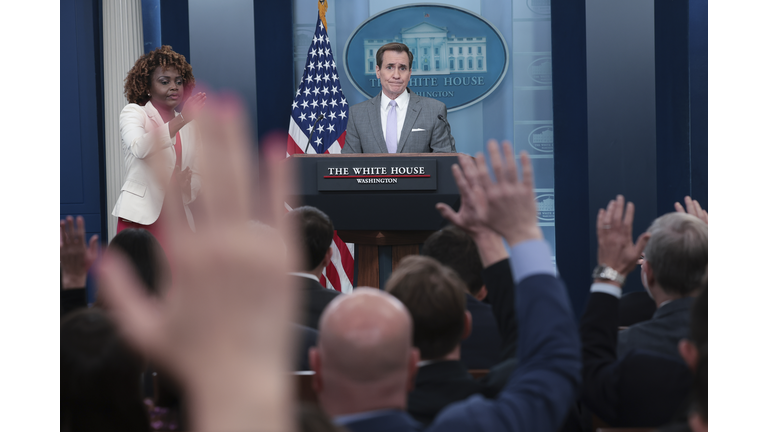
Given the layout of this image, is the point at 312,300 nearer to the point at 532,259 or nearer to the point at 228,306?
the point at 532,259

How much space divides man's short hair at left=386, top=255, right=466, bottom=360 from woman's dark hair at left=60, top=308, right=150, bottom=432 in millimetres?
541

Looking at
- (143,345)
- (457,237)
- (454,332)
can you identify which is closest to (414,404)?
(454,332)

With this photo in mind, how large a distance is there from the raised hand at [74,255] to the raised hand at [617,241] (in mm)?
1418

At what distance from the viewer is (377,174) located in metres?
3.07

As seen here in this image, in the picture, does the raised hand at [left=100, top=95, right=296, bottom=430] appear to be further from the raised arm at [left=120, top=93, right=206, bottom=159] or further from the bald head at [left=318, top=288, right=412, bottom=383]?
the raised arm at [left=120, top=93, right=206, bottom=159]

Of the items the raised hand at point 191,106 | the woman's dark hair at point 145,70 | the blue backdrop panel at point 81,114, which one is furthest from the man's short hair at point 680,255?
the blue backdrop panel at point 81,114

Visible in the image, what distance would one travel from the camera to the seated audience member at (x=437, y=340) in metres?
1.23

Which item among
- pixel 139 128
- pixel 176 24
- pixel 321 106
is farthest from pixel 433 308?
pixel 176 24

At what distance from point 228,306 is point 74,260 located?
5.37 feet

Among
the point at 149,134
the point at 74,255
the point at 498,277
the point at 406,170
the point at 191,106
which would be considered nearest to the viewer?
the point at 498,277

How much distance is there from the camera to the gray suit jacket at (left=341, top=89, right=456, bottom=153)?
4.04m

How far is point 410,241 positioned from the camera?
3.26 metres

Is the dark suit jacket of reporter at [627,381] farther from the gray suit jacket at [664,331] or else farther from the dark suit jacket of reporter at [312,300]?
the dark suit jacket of reporter at [312,300]

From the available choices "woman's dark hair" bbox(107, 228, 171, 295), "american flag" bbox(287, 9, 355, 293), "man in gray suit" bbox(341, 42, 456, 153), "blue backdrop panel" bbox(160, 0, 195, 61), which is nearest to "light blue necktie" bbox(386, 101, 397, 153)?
"man in gray suit" bbox(341, 42, 456, 153)
